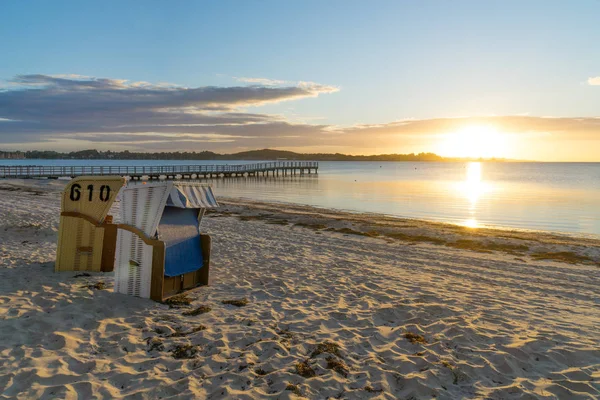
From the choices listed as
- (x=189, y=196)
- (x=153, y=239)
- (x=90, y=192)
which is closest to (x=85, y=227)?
Answer: (x=90, y=192)

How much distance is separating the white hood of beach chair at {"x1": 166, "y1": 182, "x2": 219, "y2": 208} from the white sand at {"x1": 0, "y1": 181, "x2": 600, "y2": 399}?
1.52 meters

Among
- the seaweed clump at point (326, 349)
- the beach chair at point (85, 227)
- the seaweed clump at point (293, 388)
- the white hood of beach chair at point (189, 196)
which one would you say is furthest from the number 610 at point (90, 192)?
the seaweed clump at point (293, 388)

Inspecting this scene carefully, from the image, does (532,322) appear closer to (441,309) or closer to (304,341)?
(441,309)

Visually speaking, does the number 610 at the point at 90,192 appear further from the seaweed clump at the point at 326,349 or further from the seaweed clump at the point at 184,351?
the seaweed clump at the point at 326,349

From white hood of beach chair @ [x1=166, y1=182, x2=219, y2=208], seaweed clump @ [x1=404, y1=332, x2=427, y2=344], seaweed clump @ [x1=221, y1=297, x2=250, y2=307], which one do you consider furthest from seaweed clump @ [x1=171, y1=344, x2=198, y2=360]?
seaweed clump @ [x1=404, y1=332, x2=427, y2=344]

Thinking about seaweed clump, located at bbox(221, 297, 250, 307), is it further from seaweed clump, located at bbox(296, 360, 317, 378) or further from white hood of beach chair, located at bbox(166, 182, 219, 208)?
seaweed clump, located at bbox(296, 360, 317, 378)

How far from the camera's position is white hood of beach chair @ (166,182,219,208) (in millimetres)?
→ 6059

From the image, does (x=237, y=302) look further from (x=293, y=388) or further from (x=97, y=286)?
(x=293, y=388)

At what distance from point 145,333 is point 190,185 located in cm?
246

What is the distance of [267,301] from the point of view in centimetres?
648

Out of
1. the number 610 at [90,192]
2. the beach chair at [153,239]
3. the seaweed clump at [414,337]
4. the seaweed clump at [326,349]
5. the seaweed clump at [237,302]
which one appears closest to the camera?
the seaweed clump at [326,349]

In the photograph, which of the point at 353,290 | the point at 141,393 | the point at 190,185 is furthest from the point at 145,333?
the point at 353,290

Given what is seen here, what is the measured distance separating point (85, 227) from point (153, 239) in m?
2.37

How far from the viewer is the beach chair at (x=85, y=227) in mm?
7477
